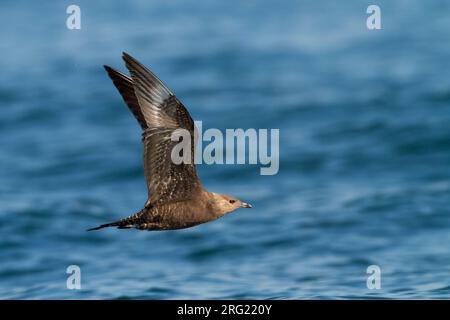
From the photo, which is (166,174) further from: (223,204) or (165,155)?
(223,204)

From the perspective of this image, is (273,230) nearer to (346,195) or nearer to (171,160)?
(346,195)

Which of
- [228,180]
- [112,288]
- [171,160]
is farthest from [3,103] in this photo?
[171,160]

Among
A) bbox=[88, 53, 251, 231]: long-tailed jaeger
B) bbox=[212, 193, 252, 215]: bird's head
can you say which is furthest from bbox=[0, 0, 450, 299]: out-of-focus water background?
bbox=[88, 53, 251, 231]: long-tailed jaeger

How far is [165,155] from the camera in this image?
9359 millimetres

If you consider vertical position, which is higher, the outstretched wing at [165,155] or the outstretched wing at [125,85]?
the outstretched wing at [125,85]

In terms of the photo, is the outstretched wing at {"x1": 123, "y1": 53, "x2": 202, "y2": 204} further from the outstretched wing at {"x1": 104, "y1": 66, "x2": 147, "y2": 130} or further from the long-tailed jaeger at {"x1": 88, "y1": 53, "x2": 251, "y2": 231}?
the outstretched wing at {"x1": 104, "y1": 66, "x2": 147, "y2": 130}

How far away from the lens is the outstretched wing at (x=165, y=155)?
368 inches

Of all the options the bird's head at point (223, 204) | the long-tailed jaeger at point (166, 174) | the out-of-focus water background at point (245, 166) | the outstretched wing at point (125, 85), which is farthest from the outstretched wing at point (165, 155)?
the out-of-focus water background at point (245, 166)

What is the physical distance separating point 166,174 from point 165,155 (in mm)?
197

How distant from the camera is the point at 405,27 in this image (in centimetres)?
3328

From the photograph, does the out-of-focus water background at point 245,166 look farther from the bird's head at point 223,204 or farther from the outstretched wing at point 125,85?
the outstretched wing at point 125,85

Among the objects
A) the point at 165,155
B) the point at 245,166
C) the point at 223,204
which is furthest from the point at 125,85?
the point at 245,166
